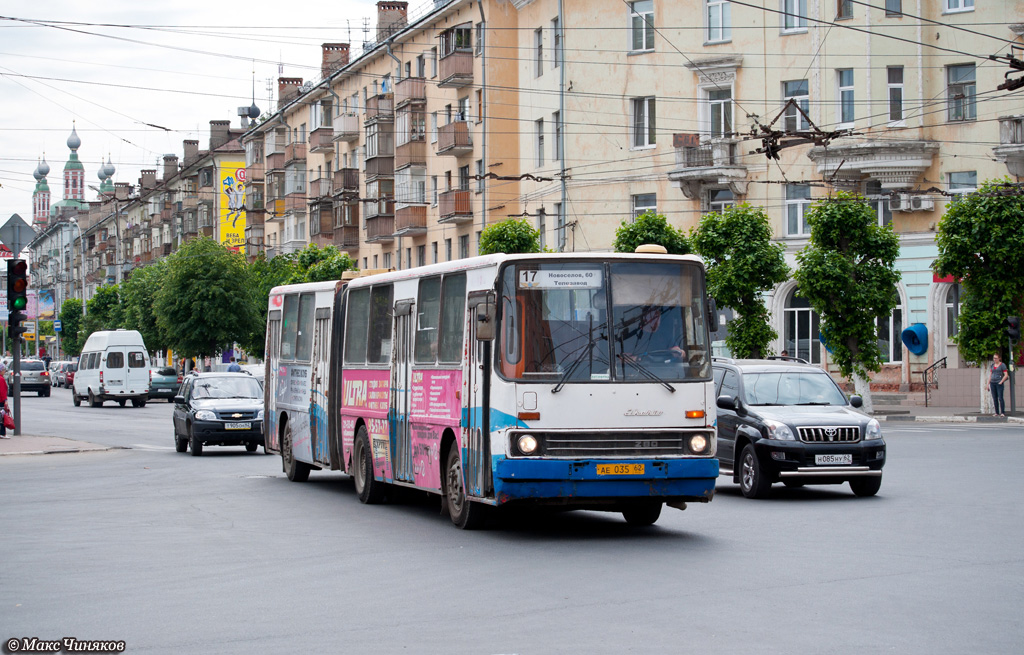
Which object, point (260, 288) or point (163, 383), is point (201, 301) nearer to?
point (260, 288)

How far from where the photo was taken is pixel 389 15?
230 feet

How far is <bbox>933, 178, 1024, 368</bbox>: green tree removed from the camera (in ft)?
126

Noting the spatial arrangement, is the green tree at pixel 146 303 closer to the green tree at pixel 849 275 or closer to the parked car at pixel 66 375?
the parked car at pixel 66 375

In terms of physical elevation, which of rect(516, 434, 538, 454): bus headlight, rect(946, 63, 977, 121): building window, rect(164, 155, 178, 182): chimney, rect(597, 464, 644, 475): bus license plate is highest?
rect(164, 155, 178, 182): chimney

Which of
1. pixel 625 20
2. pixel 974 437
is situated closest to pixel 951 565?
pixel 974 437

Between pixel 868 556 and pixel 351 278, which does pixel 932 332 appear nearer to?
pixel 351 278

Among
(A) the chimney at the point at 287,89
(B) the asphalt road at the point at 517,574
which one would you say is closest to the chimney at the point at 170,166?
(A) the chimney at the point at 287,89

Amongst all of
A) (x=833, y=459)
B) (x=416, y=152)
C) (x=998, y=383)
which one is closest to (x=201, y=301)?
(x=416, y=152)

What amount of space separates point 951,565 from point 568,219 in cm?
4269

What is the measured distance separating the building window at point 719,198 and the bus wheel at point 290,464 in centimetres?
2914

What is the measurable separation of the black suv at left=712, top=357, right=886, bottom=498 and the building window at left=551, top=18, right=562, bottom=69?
35.9 meters

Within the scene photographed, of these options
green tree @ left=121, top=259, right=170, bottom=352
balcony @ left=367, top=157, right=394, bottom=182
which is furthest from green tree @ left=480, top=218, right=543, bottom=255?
green tree @ left=121, top=259, right=170, bottom=352

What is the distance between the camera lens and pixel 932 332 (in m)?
46.1

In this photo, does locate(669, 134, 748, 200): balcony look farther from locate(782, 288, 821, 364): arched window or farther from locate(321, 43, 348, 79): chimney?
locate(321, 43, 348, 79): chimney
